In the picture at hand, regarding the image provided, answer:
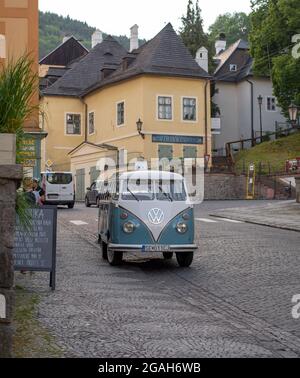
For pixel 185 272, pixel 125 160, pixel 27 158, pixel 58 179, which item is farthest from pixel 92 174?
pixel 27 158

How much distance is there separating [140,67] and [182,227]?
36342mm

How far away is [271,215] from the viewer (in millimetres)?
27688

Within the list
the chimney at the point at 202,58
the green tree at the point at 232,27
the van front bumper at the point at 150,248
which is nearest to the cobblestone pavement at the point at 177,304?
the van front bumper at the point at 150,248

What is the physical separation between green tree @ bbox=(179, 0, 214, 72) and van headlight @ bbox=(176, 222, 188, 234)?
53.7 metres

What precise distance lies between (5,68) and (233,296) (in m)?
5.33

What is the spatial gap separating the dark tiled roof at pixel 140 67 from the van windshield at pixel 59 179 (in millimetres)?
13589

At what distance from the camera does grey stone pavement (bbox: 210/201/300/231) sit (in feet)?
78.3

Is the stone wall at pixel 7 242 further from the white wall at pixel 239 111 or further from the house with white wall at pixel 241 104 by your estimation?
the white wall at pixel 239 111

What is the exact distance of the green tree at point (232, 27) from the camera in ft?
291

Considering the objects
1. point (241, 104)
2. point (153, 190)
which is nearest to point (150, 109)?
point (241, 104)

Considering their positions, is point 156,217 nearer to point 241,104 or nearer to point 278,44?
point 278,44

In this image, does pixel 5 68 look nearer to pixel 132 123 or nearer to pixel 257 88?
pixel 132 123

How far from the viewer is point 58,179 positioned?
3656cm

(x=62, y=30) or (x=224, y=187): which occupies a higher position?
(x=62, y=30)
